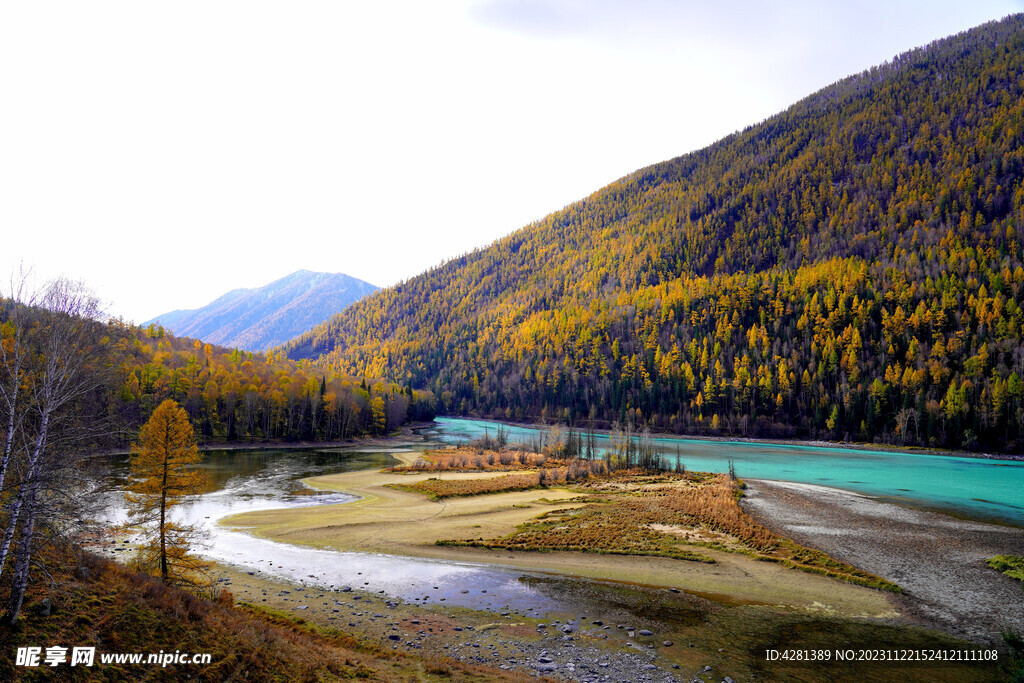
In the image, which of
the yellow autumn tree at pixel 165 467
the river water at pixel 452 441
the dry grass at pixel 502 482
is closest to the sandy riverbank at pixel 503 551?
the dry grass at pixel 502 482

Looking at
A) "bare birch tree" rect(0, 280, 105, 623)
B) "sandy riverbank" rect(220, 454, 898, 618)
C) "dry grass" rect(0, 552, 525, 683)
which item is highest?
"bare birch tree" rect(0, 280, 105, 623)

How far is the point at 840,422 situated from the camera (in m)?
110

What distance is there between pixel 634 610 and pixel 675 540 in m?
12.9

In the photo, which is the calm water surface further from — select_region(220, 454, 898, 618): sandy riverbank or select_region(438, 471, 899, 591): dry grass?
select_region(220, 454, 898, 618): sandy riverbank

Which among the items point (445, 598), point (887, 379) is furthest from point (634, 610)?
point (887, 379)

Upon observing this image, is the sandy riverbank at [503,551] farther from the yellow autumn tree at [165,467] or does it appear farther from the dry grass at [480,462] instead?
the dry grass at [480,462]

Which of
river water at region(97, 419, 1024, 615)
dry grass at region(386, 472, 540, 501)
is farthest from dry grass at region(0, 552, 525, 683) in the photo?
dry grass at region(386, 472, 540, 501)

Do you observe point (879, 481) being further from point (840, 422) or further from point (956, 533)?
point (840, 422)

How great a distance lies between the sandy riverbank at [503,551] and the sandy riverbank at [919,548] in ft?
9.10

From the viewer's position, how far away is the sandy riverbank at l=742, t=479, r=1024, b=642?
22109 mm

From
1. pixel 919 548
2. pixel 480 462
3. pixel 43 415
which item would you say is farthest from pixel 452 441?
pixel 43 415

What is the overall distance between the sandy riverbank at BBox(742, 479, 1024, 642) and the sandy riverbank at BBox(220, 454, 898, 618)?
277 centimetres

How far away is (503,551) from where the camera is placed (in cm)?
3244

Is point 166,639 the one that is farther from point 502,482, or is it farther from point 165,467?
point 502,482
